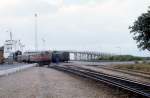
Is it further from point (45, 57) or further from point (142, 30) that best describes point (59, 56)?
point (142, 30)

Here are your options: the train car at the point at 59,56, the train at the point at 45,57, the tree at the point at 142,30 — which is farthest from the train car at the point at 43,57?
the tree at the point at 142,30

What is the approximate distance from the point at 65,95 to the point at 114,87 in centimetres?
370

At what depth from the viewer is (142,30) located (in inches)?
2408

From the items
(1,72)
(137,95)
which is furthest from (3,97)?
(1,72)

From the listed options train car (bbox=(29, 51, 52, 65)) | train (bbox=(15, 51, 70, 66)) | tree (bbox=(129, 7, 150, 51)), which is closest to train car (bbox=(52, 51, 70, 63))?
train (bbox=(15, 51, 70, 66))

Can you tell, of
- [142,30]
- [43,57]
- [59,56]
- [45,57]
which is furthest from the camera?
[59,56]

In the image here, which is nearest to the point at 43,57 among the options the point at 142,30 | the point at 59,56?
the point at 59,56

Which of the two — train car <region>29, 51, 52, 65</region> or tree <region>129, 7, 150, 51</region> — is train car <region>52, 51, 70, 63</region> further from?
tree <region>129, 7, 150, 51</region>

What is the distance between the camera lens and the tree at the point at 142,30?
60500mm

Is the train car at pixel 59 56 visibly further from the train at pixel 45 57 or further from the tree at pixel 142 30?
the tree at pixel 142 30

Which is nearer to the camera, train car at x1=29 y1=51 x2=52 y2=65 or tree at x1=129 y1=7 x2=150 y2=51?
tree at x1=129 y1=7 x2=150 y2=51

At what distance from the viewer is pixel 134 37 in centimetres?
6172

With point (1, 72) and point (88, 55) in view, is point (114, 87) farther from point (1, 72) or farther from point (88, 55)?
point (88, 55)

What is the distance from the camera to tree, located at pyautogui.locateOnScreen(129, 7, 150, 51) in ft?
198
